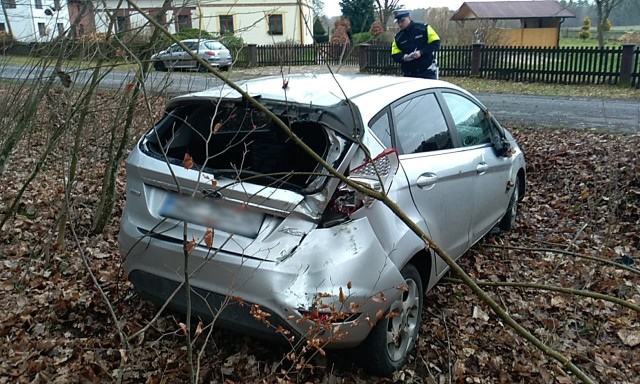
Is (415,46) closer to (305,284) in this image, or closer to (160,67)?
(160,67)

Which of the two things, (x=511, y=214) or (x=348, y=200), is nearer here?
(x=348, y=200)

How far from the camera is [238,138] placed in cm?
374

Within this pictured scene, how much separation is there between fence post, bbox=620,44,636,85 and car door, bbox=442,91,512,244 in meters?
14.5

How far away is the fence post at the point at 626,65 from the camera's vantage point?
1686 centimetres

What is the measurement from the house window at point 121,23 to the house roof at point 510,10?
35.8 meters

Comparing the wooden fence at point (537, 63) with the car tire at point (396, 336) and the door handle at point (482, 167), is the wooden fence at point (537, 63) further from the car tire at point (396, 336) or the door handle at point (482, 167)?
the car tire at point (396, 336)

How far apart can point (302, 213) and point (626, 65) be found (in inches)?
686

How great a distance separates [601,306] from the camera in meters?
4.16

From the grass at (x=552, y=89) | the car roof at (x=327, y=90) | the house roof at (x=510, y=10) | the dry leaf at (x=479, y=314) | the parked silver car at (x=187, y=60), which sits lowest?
the grass at (x=552, y=89)

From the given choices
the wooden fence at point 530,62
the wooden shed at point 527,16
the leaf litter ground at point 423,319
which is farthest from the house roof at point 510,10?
the leaf litter ground at point 423,319

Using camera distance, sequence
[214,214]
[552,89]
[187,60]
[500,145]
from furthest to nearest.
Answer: [552,89], [500,145], [187,60], [214,214]

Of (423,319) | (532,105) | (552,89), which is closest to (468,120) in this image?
(423,319)

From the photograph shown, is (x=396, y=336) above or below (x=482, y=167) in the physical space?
below

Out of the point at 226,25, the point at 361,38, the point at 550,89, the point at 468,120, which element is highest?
the point at 226,25
